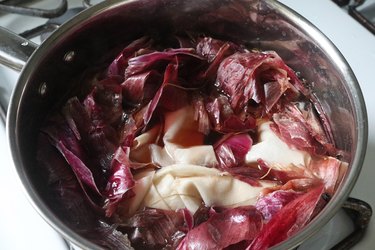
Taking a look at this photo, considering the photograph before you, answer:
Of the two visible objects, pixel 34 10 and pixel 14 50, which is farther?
pixel 34 10

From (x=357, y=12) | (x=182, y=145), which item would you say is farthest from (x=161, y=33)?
(x=357, y=12)

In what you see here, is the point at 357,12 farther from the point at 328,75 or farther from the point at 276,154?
the point at 276,154

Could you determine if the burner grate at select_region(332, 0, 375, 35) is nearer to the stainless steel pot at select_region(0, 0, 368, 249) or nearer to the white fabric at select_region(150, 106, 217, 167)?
the stainless steel pot at select_region(0, 0, 368, 249)

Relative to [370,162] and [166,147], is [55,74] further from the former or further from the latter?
[370,162]

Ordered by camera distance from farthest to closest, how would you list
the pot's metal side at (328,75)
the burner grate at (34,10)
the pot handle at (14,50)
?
the burner grate at (34,10)
the pot handle at (14,50)
the pot's metal side at (328,75)

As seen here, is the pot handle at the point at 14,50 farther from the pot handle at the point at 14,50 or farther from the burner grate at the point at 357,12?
the burner grate at the point at 357,12

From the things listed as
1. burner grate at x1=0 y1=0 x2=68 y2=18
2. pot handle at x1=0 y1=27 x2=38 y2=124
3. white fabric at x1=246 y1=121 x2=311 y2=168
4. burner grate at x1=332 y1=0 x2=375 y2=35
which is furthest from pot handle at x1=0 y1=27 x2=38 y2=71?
burner grate at x1=332 y1=0 x2=375 y2=35

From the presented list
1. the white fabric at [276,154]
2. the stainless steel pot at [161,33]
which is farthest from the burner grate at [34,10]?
the white fabric at [276,154]

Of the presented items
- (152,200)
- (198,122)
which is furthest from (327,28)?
Answer: (152,200)
